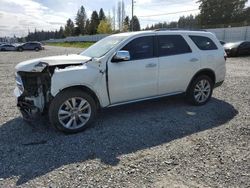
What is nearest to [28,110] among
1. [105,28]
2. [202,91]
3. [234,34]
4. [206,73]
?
[202,91]

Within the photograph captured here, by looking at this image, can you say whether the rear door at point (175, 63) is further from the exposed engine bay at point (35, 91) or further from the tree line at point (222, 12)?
the tree line at point (222, 12)

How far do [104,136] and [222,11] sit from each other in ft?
214

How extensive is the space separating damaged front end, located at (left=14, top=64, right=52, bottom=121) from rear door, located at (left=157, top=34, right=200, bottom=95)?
93.9 inches

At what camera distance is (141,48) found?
5.63 meters

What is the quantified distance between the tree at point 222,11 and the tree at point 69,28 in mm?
59992

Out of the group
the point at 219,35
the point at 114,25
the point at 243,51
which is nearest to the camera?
the point at 243,51

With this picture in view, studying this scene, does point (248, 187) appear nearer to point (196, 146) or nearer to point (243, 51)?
point (196, 146)

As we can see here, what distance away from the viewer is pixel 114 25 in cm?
8731

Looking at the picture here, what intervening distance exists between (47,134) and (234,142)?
3261mm

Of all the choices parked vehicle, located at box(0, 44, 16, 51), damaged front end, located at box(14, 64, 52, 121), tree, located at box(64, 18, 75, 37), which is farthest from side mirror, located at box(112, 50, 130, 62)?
tree, located at box(64, 18, 75, 37)

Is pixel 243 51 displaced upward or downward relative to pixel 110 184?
upward

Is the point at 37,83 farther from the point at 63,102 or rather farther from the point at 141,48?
the point at 141,48

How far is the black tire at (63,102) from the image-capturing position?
4.71 meters

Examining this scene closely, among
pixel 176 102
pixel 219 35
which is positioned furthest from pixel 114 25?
pixel 176 102
